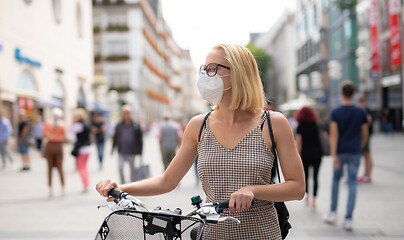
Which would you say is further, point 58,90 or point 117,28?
point 117,28

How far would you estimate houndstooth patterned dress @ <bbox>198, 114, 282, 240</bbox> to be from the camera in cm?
211

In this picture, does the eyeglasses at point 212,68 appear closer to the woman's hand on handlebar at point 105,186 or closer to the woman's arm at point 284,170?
the woman's arm at point 284,170

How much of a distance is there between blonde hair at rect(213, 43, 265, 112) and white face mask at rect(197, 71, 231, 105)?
7 centimetres

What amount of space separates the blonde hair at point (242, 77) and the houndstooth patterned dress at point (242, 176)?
0.34ft

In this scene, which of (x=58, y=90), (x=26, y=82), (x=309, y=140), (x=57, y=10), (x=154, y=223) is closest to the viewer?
(x=154, y=223)

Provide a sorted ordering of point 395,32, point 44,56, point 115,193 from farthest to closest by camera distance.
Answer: point 395,32 → point 44,56 → point 115,193

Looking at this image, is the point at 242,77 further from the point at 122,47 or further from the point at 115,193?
the point at 122,47

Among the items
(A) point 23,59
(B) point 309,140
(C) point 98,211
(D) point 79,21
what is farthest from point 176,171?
(D) point 79,21

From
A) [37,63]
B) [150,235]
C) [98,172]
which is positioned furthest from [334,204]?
[37,63]

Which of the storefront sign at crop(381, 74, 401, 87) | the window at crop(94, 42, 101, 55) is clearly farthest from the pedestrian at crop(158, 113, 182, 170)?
the window at crop(94, 42, 101, 55)

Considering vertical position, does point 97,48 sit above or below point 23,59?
above

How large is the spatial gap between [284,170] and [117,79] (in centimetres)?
5321

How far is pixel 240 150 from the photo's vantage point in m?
2.13

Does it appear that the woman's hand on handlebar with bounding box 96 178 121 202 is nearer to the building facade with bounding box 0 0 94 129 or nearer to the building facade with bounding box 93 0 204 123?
the building facade with bounding box 0 0 94 129
